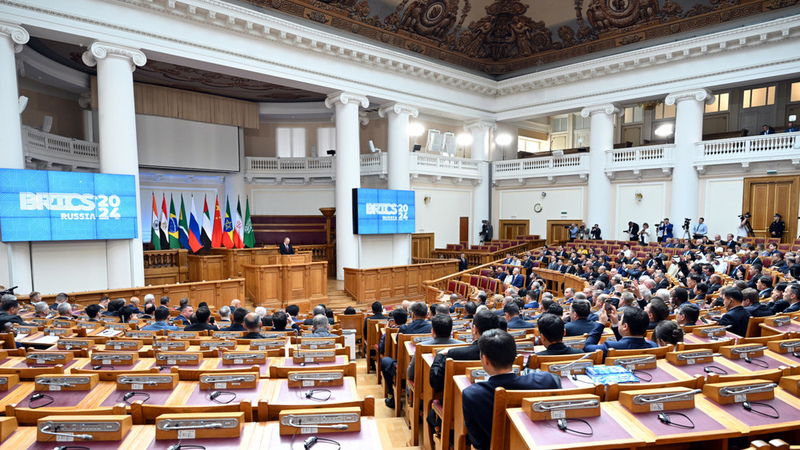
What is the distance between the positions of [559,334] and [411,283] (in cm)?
997

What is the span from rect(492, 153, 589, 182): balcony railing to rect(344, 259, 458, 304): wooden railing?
6633mm

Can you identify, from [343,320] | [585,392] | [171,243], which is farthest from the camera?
[171,243]

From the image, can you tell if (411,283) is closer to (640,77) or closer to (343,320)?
(343,320)

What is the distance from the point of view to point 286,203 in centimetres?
1848

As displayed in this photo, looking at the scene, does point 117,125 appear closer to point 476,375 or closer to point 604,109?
point 476,375

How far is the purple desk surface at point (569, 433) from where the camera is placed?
193 cm

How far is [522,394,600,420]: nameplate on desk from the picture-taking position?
209 centimetres

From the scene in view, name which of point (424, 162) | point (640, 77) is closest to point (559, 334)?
point (424, 162)

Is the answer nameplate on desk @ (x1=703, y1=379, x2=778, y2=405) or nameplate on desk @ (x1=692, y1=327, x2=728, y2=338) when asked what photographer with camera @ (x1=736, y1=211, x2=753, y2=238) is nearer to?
nameplate on desk @ (x1=692, y1=327, x2=728, y2=338)

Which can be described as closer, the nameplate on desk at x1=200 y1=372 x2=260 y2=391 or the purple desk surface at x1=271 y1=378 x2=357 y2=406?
the purple desk surface at x1=271 y1=378 x2=357 y2=406

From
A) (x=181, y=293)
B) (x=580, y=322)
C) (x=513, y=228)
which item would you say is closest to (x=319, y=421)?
(x=580, y=322)

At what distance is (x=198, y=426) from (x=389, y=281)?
411 inches

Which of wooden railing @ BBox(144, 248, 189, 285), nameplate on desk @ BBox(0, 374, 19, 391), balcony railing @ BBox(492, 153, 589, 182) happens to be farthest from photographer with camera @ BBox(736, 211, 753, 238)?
wooden railing @ BBox(144, 248, 189, 285)

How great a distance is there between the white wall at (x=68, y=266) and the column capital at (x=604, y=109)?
16.2 meters
